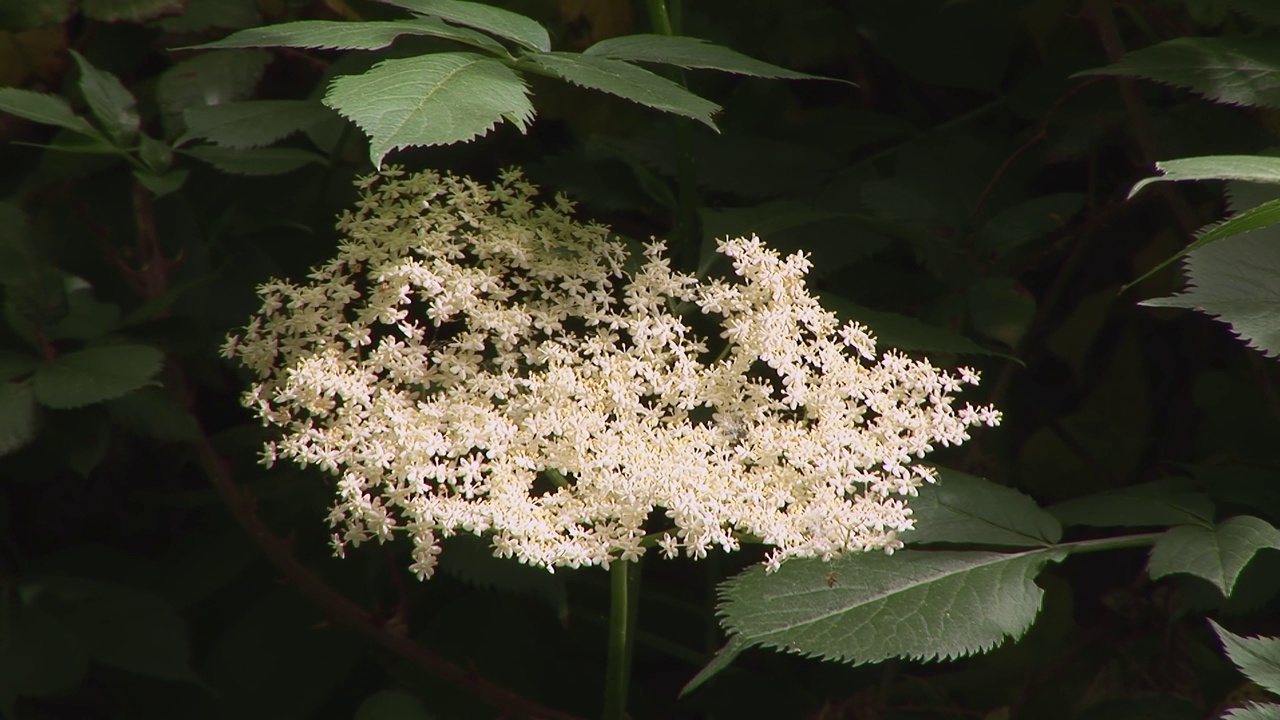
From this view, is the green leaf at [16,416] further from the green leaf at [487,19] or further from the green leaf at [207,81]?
the green leaf at [487,19]

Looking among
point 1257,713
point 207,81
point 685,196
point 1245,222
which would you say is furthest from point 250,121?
point 1257,713

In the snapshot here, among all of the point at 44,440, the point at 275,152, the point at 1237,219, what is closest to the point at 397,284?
the point at 275,152

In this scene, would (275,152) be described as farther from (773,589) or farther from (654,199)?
(773,589)

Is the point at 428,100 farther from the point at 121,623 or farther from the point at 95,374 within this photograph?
the point at 121,623

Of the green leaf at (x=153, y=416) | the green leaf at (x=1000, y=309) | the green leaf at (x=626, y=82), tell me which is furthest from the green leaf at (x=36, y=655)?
the green leaf at (x=1000, y=309)

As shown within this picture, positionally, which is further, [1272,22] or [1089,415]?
[1089,415]
